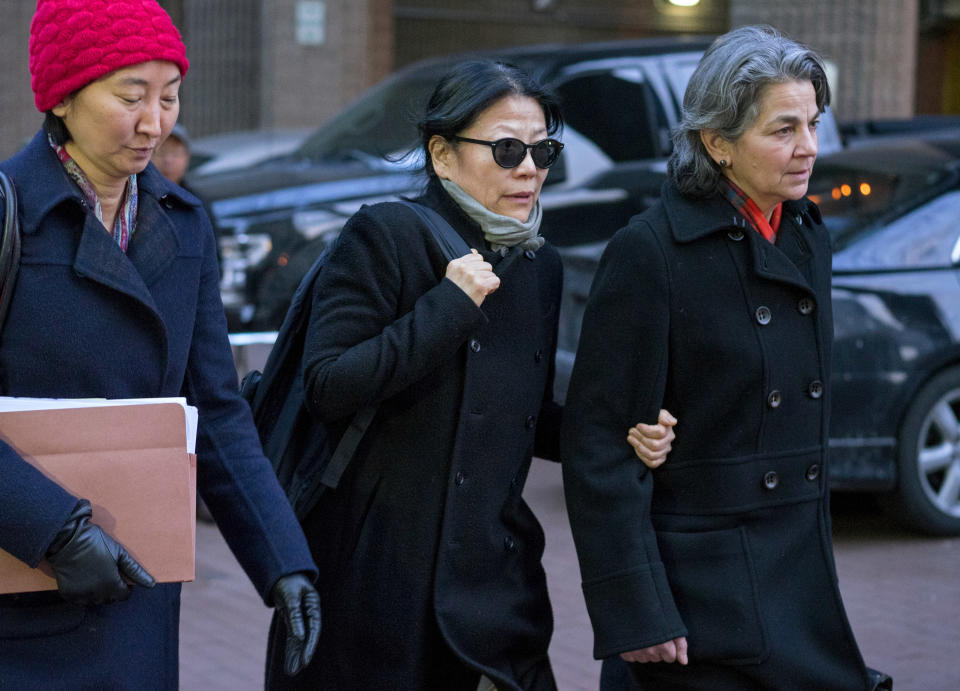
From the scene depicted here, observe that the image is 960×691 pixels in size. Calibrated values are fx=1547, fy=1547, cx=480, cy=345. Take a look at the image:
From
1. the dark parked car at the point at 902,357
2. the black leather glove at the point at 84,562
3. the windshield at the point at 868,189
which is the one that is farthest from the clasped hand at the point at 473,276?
the windshield at the point at 868,189

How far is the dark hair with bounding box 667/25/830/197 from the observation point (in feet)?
10.3

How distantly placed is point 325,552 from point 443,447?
33 cm

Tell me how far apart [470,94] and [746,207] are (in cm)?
63

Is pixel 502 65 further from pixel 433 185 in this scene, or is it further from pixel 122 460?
pixel 122 460

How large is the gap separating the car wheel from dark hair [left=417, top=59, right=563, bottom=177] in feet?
13.2

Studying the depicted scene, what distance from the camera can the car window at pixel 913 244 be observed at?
280 inches

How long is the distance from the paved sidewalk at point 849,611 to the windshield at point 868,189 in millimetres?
1441

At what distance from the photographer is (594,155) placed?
9539mm

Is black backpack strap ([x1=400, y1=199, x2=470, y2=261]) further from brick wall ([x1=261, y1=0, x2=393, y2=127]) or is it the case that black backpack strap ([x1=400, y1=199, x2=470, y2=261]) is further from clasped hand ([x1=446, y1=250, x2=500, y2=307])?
brick wall ([x1=261, y1=0, x2=393, y2=127])

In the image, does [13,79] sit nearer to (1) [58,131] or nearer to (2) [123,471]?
(1) [58,131]

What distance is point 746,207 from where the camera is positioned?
3.28 metres

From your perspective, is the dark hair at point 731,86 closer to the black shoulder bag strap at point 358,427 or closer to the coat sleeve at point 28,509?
the black shoulder bag strap at point 358,427

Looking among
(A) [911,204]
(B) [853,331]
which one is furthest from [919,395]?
(A) [911,204]

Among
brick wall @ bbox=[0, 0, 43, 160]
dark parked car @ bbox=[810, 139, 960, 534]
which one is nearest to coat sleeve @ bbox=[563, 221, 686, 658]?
dark parked car @ bbox=[810, 139, 960, 534]
